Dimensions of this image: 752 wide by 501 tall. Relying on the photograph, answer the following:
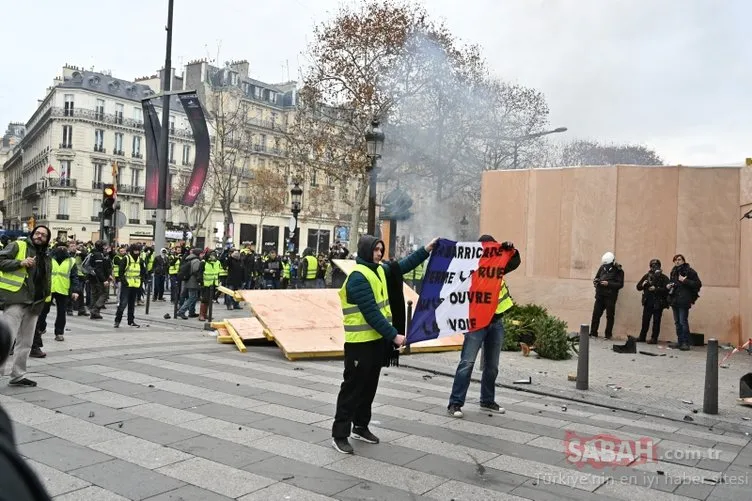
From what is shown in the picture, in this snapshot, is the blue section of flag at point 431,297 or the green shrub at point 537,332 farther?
the green shrub at point 537,332

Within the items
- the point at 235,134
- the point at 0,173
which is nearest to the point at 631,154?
the point at 235,134

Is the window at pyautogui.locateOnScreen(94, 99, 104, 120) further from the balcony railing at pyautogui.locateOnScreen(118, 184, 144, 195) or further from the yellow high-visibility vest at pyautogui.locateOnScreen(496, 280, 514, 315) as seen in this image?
the yellow high-visibility vest at pyautogui.locateOnScreen(496, 280, 514, 315)

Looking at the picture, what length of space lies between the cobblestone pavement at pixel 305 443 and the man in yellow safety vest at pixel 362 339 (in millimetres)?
240

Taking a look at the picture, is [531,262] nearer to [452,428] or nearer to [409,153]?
[452,428]

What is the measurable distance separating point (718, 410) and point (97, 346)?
28.6ft

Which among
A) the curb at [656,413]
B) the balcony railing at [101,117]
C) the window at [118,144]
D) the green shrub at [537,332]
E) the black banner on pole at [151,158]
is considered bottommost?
the curb at [656,413]

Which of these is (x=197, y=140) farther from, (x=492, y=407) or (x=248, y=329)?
(x=492, y=407)

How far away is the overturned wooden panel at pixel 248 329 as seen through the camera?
10.9 meters

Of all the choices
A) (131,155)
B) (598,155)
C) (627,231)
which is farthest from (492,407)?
(131,155)

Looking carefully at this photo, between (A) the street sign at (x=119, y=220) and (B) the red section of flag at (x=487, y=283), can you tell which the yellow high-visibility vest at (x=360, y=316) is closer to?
(B) the red section of flag at (x=487, y=283)

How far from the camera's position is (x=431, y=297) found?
6.78 meters

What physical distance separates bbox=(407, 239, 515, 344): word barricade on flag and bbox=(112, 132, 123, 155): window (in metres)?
57.6

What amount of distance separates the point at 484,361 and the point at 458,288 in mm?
829

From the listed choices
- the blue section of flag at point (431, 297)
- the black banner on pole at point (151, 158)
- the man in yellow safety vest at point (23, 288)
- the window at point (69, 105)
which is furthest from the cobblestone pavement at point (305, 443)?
the window at point (69, 105)
